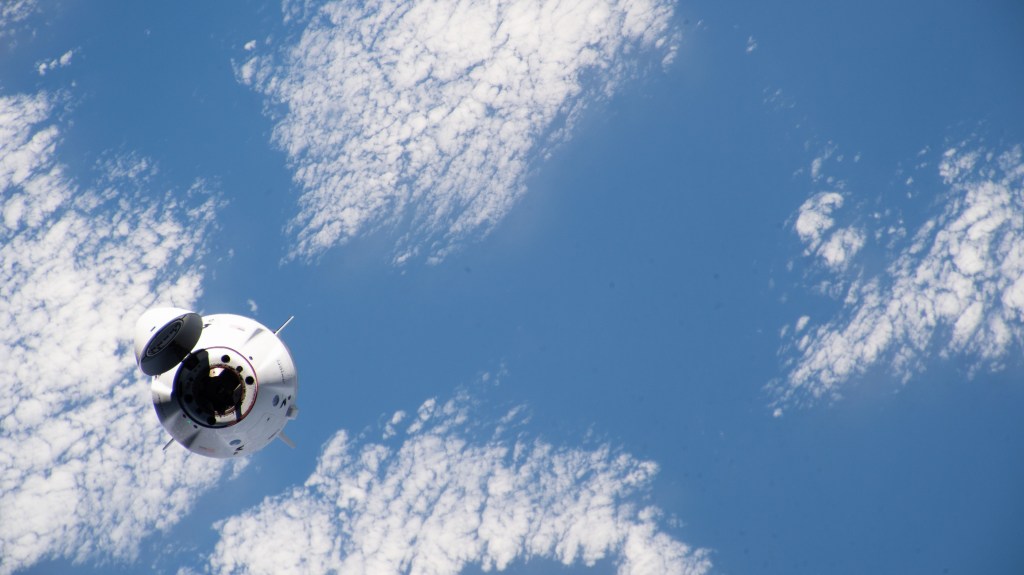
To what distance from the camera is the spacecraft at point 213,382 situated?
32.4 metres

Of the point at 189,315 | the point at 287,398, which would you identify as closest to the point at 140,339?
the point at 189,315

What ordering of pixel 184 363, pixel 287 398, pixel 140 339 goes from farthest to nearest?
1. pixel 287 398
2. pixel 184 363
3. pixel 140 339

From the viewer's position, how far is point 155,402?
33531 millimetres

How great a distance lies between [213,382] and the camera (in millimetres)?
33312

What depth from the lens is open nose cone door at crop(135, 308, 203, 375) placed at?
3106 centimetres

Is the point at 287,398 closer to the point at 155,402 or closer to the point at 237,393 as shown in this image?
the point at 237,393

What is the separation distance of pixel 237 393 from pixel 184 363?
2670 millimetres

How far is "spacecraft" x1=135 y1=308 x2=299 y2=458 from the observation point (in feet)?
106

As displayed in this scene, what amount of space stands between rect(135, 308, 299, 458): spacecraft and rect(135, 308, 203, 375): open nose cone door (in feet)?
0.14

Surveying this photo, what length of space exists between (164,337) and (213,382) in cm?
307

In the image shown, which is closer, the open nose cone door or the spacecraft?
the open nose cone door

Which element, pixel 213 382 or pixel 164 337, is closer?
pixel 164 337

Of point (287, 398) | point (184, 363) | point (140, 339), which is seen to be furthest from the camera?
point (287, 398)

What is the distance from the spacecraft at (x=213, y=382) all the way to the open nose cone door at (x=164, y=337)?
0.04 m
